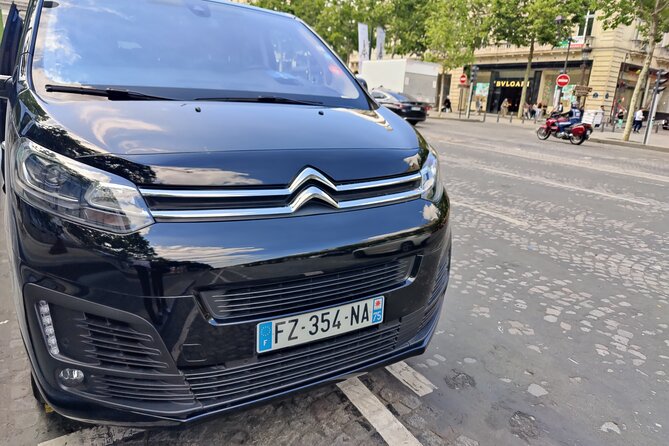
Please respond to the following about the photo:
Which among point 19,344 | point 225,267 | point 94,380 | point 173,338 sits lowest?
point 19,344

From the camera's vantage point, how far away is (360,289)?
5.79 ft

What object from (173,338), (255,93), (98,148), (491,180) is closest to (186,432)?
(173,338)

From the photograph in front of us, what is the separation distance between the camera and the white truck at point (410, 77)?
982 inches

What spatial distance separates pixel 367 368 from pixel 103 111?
1372 mm

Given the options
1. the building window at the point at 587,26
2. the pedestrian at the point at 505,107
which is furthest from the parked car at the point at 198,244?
the pedestrian at the point at 505,107

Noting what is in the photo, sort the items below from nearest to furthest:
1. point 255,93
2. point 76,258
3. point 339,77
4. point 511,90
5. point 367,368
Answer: point 76,258 < point 367,368 < point 255,93 < point 339,77 < point 511,90

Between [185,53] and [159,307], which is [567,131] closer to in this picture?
[185,53]

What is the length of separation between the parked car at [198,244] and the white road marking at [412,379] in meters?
0.37

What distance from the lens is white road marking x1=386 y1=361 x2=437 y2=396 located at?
233cm

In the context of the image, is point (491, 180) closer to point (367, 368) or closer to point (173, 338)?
point (367, 368)

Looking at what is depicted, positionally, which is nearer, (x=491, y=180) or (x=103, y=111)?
(x=103, y=111)

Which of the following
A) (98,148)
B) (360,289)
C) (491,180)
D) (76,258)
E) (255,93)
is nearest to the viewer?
(76,258)

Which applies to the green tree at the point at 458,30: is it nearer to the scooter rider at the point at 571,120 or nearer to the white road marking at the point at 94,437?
the scooter rider at the point at 571,120

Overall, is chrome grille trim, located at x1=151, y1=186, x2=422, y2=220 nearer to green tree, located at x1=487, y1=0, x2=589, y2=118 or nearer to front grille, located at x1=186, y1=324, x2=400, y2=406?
front grille, located at x1=186, y1=324, x2=400, y2=406
